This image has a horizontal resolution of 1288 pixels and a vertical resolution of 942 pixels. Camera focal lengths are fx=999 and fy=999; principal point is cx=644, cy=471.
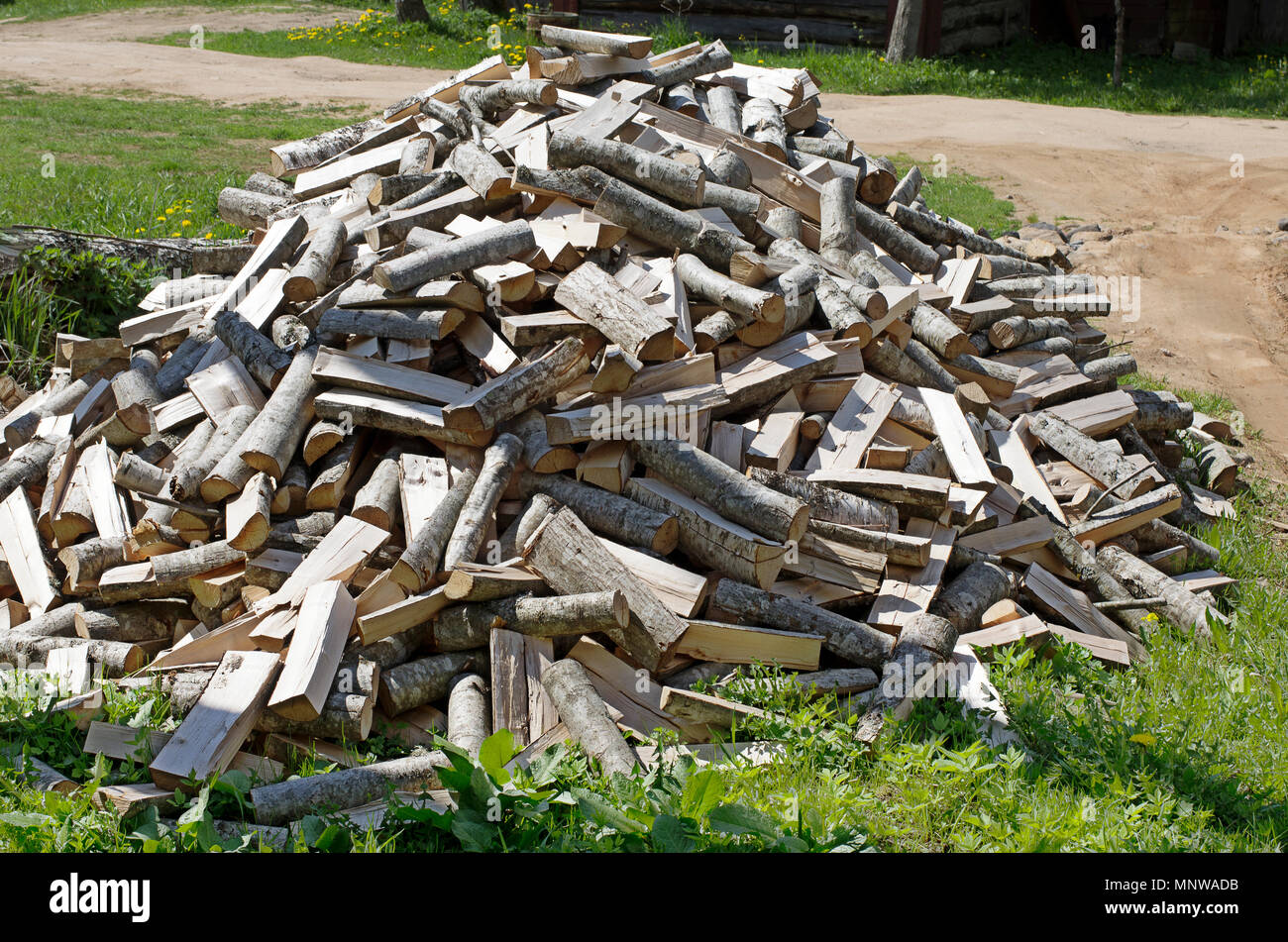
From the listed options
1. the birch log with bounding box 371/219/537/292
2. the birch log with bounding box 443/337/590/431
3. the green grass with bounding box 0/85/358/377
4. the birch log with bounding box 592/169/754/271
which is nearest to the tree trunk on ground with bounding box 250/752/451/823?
the birch log with bounding box 443/337/590/431

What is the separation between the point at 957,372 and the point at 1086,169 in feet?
27.9

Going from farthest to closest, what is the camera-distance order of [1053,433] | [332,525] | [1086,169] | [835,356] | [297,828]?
[1086,169]
[1053,433]
[835,356]
[332,525]
[297,828]

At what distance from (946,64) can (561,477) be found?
54.7 feet

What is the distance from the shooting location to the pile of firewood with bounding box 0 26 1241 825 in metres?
4.59

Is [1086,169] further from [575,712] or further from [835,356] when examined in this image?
[575,712]

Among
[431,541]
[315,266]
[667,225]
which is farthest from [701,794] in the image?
[315,266]

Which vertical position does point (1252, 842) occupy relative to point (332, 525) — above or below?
below

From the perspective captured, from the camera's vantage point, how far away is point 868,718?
438 cm

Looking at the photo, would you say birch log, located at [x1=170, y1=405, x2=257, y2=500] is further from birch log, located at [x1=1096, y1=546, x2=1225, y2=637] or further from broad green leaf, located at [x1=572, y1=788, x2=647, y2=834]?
birch log, located at [x1=1096, y1=546, x2=1225, y2=637]

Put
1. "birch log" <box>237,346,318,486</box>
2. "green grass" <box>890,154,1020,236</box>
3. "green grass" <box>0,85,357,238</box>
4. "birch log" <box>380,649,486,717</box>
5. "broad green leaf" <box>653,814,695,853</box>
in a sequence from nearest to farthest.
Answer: "broad green leaf" <box>653,814,695,853</box>, "birch log" <box>380,649,486,717</box>, "birch log" <box>237,346,318,486</box>, "green grass" <box>0,85,357,238</box>, "green grass" <box>890,154,1020,236</box>

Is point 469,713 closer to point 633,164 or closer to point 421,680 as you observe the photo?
point 421,680

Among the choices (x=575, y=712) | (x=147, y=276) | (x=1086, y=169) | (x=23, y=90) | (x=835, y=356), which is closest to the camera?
(x=575, y=712)

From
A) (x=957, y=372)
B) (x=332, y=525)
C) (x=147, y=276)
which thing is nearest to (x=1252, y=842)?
(x=957, y=372)

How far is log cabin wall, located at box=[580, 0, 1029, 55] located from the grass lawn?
1.21 feet
